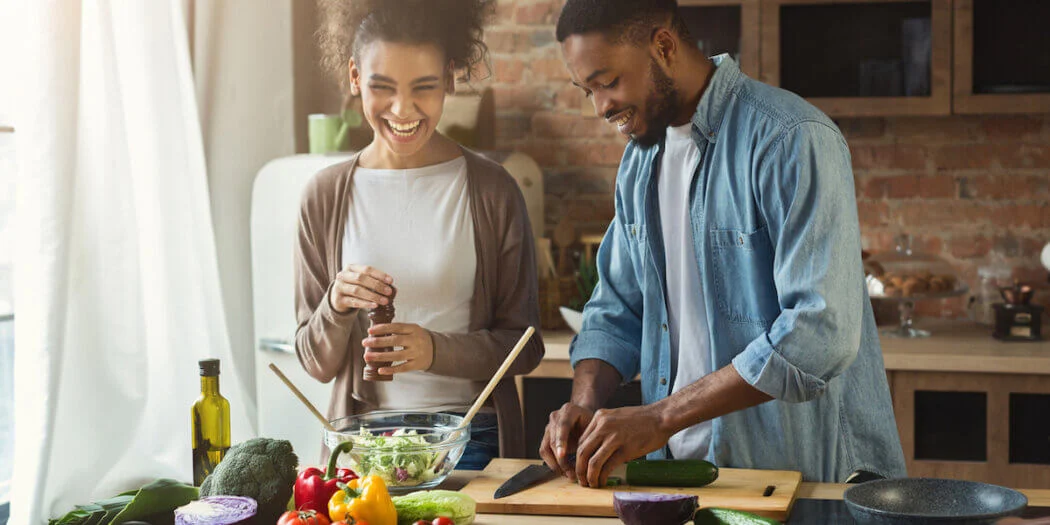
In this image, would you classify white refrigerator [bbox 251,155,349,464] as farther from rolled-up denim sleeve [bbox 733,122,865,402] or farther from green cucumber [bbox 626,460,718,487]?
rolled-up denim sleeve [bbox 733,122,865,402]

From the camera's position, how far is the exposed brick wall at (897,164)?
3.56 m

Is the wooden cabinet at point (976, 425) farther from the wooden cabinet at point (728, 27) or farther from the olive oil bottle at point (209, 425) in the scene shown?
the olive oil bottle at point (209, 425)

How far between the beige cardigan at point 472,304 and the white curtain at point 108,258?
48cm

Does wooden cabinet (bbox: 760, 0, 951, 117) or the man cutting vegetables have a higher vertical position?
wooden cabinet (bbox: 760, 0, 951, 117)

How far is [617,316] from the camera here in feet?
7.18

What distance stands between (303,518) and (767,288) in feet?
3.06

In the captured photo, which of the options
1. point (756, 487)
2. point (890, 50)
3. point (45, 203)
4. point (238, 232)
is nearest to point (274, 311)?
point (238, 232)

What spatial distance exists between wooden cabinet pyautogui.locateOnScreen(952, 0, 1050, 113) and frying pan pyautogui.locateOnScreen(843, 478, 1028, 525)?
2123mm

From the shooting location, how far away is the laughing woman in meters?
2.28

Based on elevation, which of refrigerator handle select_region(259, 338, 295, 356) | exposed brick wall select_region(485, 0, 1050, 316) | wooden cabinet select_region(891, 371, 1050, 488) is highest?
exposed brick wall select_region(485, 0, 1050, 316)

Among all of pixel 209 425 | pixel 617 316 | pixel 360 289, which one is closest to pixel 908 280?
pixel 617 316

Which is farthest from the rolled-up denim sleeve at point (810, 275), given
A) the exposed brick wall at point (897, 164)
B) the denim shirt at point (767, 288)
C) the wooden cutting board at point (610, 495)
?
the exposed brick wall at point (897, 164)

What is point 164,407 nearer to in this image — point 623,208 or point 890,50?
point 623,208

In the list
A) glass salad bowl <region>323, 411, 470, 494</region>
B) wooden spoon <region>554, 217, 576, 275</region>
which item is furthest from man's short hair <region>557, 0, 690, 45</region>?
wooden spoon <region>554, 217, 576, 275</region>
